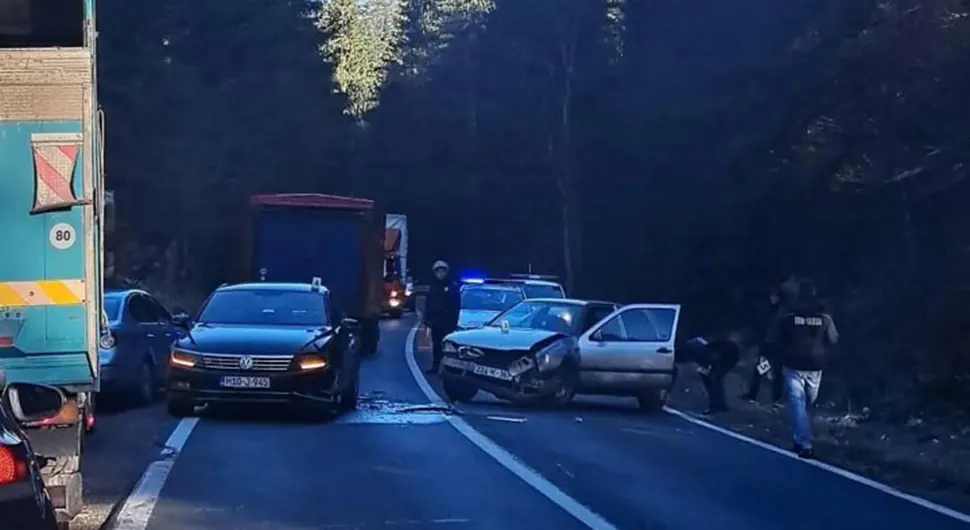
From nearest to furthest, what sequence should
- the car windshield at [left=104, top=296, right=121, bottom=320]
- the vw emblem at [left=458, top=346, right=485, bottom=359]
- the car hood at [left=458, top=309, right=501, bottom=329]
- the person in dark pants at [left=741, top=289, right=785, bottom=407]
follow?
the car windshield at [left=104, top=296, right=121, bottom=320] < the vw emblem at [left=458, top=346, right=485, bottom=359] < the person in dark pants at [left=741, top=289, right=785, bottom=407] < the car hood at [left=458, top=309, right=501, bottom=329]

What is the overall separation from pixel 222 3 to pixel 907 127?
1285 inches

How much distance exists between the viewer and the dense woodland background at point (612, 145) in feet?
91.1

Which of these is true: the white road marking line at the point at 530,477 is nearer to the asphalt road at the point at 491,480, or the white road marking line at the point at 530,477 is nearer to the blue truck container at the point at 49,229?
the asphalt road at the point at 491,480

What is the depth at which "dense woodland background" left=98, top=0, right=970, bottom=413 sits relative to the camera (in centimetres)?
2777

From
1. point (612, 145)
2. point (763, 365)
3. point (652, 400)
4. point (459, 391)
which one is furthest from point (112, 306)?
point (612, 145)

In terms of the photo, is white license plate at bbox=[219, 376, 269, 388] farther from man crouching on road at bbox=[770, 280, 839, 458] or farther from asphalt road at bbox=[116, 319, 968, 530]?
man crouching on road at bbox=[770, 280, 839, 458]

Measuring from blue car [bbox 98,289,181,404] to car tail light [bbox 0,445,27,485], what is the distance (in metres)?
13.0

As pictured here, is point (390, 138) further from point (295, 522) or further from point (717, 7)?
point (295, 522)

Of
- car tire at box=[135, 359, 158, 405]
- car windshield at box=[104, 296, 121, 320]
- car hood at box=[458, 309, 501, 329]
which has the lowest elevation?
car tire at box=[135, 359, 158, 405]

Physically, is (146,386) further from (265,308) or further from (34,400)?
(34,400)

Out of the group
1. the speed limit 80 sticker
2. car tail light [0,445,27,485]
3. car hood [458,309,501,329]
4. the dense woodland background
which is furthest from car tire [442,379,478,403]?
car tail light [0,445,27,485]

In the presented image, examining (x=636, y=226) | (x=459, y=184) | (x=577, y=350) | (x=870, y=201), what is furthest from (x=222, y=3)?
(x=577, y=350)

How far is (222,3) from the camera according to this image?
55.5m

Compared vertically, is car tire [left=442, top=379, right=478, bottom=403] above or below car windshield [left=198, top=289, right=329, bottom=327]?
below
